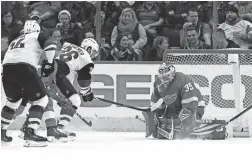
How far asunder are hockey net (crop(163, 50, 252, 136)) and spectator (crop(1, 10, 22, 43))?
206cm

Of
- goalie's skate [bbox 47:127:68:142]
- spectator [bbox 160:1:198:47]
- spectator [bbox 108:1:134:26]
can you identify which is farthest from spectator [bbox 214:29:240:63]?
goalie's skate [bbox 47:127:68:142]

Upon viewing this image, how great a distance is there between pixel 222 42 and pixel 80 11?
1886 mm

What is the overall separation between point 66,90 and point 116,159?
1.91 metres

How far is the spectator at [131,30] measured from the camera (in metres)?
7.22

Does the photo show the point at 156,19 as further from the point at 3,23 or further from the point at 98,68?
the point at 3,23

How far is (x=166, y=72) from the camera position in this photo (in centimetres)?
555

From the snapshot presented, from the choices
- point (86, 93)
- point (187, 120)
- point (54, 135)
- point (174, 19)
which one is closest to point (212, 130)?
point (187, 120)

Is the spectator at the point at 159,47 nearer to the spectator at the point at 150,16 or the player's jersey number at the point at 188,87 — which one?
the spectator at the point at 150,16

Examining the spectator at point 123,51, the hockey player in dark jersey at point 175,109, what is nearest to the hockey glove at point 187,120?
the hockey player in dark jersey at point 175,109

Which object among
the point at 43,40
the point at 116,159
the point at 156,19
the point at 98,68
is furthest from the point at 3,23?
the point at 116,159

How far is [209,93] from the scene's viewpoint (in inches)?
259

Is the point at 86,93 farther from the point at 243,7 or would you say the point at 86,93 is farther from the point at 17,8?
the point at 243,7

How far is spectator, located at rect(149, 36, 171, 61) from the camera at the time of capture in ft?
23.3

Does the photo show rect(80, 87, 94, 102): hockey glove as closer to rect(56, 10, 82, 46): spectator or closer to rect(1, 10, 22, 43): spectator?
rect(56, 10, 82, 46): spectator
